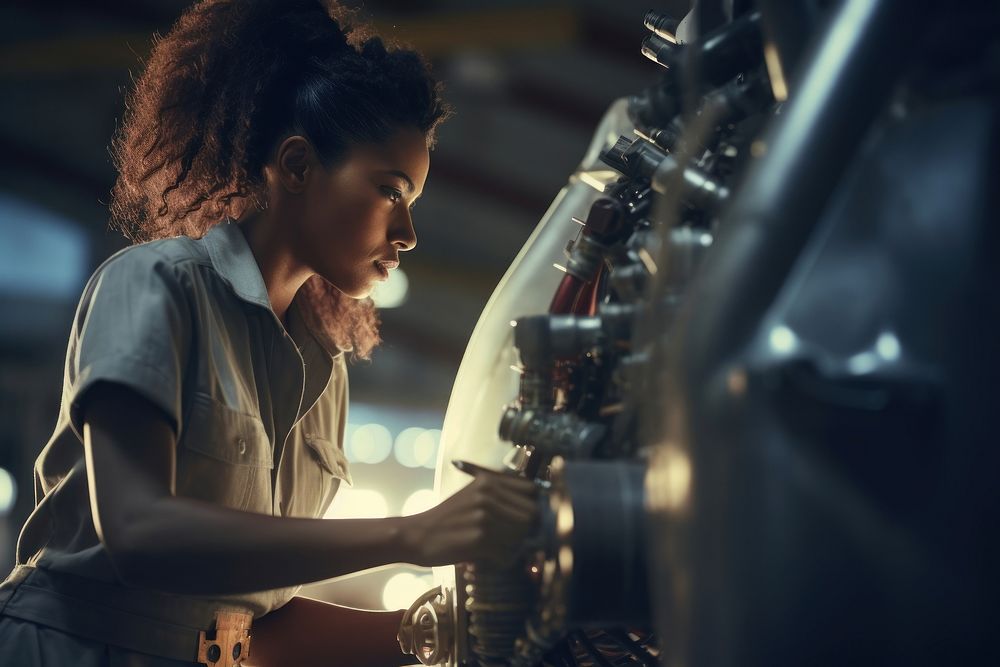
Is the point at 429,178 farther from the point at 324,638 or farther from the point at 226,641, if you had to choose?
the point at 226,641

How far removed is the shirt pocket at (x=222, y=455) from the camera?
93 cm

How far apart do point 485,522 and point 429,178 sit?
19.4ft

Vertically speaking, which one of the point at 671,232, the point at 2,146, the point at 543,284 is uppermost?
the point at 2,146

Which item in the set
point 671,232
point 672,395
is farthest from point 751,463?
point 671,232

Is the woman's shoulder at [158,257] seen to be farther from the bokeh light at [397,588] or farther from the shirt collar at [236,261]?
the bokeh light at [397,588]

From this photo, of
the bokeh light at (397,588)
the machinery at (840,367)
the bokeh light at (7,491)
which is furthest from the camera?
the bokeh light at (7,491)

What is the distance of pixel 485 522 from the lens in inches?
26.8

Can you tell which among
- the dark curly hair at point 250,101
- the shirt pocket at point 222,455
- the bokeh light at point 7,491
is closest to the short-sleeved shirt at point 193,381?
the shirt pocket at point 222,455

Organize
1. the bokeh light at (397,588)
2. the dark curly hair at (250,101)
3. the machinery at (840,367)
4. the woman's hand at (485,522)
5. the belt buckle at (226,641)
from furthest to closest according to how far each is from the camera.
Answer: the bokeh light at (397,588)
the dark curly hair at (250,101)
the belt buckle at (226,641)
the woman's hand at (485,522)
the machinery at (840,367)

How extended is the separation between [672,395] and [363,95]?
30.9 inches

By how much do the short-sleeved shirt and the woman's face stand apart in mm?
83

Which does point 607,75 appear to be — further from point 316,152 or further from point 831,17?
point 831,17

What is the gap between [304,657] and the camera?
1240 millimetres

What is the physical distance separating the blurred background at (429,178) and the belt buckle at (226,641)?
3426 mm
